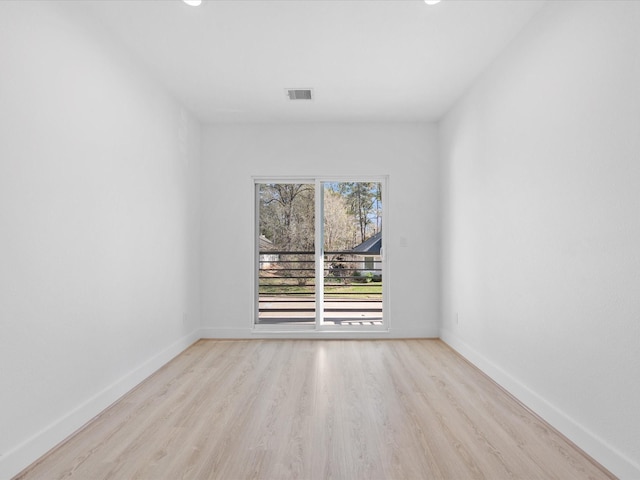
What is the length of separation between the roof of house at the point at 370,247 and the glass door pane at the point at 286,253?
1.89 ft

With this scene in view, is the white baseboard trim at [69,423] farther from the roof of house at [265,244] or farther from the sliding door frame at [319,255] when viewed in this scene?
the roof of house at [265,244]

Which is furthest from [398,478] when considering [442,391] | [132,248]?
[132,248]

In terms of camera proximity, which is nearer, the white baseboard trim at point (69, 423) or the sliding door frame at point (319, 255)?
the white baseboard trim at point (69, 423)

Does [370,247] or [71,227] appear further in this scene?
[370,247]

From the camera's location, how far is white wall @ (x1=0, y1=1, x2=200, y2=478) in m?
1.97

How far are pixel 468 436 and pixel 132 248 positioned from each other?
2.75 m

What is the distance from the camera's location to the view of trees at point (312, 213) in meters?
4.99

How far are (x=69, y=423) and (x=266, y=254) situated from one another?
2949 millimetres

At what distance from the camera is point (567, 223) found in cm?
231

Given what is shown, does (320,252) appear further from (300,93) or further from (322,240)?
(300,93)

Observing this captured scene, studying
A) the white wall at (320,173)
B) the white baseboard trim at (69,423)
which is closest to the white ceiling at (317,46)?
the white wall at (320,173)

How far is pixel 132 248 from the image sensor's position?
316cm

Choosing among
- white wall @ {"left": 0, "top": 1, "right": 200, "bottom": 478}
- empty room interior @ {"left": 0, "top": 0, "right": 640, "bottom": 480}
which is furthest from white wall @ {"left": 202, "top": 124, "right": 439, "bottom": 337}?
white wall @ {"left": 0, "top": 1, "right": 200, "bottom": 478}

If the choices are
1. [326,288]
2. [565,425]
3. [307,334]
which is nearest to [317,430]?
[565,425]
